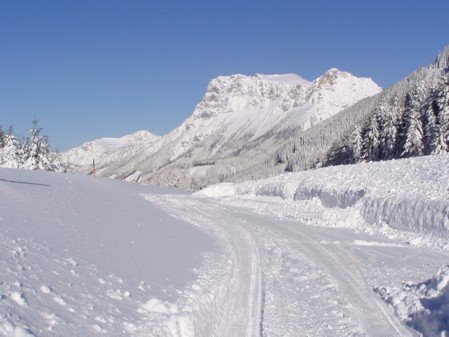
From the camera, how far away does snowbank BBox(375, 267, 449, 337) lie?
7691mm

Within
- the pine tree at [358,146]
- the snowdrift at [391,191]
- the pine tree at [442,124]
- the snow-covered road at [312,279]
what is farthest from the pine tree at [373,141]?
the snow-covered road at [312,279]

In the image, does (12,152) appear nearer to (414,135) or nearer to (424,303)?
(414,135)

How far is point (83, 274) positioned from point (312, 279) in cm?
587

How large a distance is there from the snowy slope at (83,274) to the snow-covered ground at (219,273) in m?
0.03

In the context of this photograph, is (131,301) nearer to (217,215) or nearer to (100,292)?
(100,292)

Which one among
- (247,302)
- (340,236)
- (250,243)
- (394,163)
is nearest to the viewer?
(247,302)

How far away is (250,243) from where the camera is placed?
17.1 meters

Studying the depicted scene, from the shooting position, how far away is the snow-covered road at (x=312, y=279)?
838cm

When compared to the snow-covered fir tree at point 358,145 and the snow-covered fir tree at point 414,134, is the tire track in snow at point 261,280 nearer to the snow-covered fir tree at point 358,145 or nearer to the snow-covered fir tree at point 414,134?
the snow-covered fir tree at point 414,134

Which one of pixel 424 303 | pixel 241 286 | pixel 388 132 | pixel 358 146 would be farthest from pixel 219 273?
pixel 358 146

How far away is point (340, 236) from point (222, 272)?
25.7 feet

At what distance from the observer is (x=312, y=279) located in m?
11.6

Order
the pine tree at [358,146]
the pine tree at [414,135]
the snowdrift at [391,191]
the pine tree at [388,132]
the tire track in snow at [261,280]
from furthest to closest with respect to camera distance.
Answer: the pine tree at [358,146]
the pine tree at [388,132]
the pine tree at [414,135]
the snowdrift at [391,191]
the tire track in snow at [261,280]

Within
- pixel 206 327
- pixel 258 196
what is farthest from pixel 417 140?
pixel 206 327
